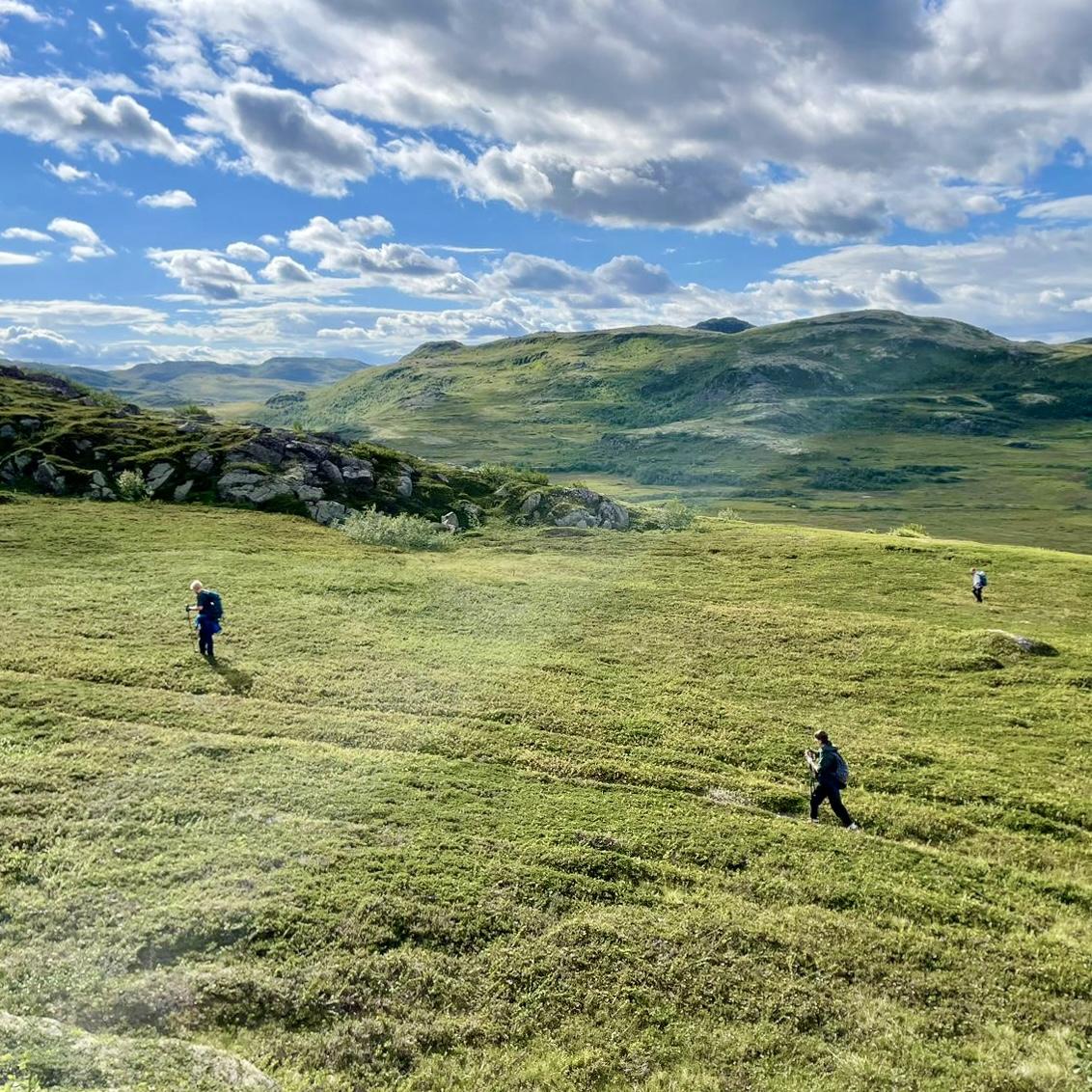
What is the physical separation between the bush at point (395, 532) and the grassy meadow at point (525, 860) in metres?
27.8

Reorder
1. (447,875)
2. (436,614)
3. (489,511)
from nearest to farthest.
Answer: (447,875)
(436,614)
(489,511)

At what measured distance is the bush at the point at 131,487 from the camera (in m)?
77.7

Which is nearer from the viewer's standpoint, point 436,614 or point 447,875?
point 447,875

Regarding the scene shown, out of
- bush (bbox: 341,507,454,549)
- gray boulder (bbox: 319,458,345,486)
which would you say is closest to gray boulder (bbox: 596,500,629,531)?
bush (bbox: 341,507,454,549)

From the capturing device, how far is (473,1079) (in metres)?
13.4

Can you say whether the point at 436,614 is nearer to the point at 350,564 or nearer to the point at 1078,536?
the point at 350,564

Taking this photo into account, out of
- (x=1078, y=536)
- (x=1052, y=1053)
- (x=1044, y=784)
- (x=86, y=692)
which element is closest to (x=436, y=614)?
(x=86, y=692)

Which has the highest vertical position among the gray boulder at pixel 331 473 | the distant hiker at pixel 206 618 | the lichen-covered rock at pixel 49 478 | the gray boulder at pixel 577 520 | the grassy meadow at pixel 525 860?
the gray boulder at pixel 331 473

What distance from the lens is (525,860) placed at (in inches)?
792

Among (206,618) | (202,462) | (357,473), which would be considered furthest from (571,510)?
(206,618)

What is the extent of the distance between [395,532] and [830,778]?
55642mm

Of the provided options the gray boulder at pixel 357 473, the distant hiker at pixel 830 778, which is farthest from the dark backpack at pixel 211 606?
the gray boulder at pixel 357 473

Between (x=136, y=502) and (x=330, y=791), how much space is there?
66724 millimetres

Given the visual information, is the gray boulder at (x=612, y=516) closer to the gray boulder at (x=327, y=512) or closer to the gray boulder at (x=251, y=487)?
the gray boulder at (x=327, y=512)
